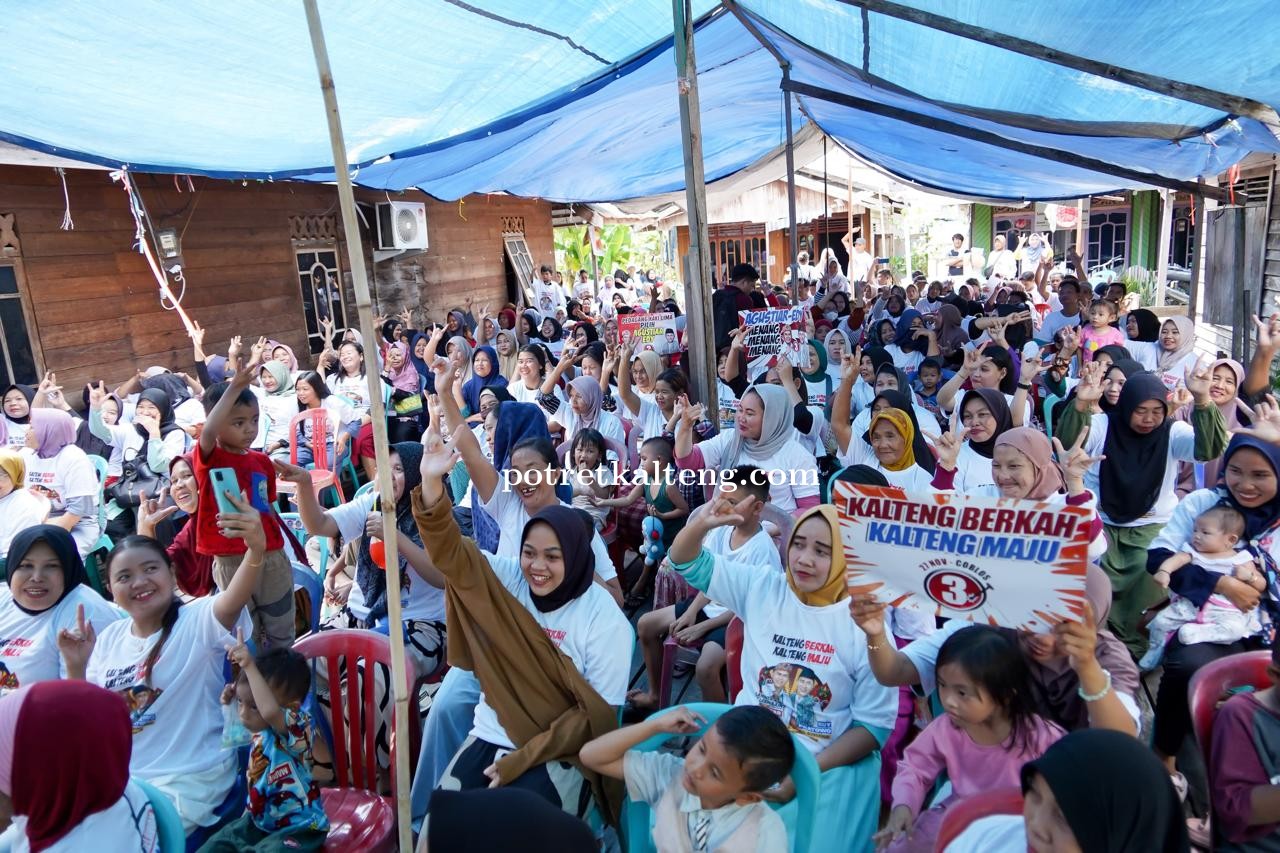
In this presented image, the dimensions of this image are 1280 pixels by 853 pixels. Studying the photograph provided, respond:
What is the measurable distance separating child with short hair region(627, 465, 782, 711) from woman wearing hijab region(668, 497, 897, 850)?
1.66 ft

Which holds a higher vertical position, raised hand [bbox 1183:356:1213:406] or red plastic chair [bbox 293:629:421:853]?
raised hand [bbox 1183:356:1213:406]

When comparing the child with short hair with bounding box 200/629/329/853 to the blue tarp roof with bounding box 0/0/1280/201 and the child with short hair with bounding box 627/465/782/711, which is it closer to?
the child with short hair with bounding box 627/465/782/711

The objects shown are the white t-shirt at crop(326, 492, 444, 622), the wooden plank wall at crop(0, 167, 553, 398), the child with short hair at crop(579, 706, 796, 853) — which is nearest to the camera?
the child with short hair at crop(579, 706, 796, 853)

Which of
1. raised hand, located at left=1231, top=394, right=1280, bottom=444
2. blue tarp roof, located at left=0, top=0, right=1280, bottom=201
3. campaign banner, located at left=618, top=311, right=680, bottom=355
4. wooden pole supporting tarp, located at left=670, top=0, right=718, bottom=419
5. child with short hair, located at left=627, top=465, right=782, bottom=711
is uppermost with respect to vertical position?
blue tarp roof, located at left=0, top=0, right=1280, bottom=201

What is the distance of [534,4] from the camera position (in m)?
4.07

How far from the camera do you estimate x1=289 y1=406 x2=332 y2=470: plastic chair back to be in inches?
226

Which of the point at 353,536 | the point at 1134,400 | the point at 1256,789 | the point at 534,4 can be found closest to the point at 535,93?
the point at 534,4

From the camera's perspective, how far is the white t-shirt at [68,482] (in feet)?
14.3

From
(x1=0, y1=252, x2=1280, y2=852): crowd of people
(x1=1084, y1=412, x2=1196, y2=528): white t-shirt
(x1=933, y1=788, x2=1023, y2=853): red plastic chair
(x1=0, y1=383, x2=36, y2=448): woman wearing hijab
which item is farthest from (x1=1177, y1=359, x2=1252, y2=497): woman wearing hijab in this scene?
(x1=0, y1=383, x2=36, y2=448): woman wearing hijab

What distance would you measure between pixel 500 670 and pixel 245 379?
5.02 ft

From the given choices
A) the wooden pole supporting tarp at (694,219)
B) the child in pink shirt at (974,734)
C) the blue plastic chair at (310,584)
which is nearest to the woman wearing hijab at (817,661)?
the child in pink shirt at (974,734)

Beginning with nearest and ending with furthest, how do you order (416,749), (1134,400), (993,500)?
(993,500)
(416,749)
(1134,400)

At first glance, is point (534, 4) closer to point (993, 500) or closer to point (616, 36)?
point (616, 36)

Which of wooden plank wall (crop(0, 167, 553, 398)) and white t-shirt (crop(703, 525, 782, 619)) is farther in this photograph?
wooden plank wall (crop(0, 167, 553, 398))
